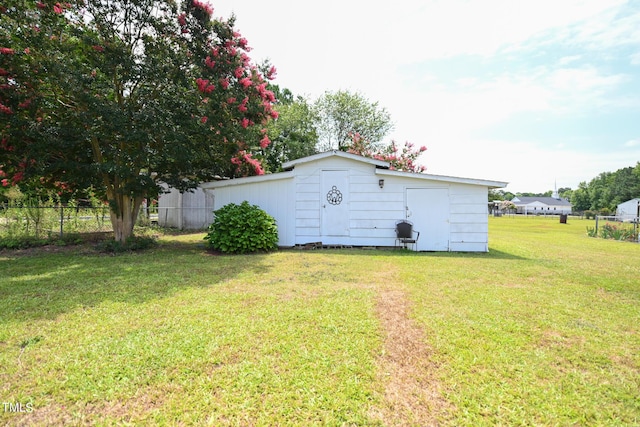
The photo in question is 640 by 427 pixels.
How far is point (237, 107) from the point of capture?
8.03 metres

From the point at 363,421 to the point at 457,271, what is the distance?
4.92 metres

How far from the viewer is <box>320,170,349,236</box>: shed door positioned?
31.1 ft

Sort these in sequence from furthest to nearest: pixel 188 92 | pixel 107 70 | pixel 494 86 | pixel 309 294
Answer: pixel 494 86, pixel 188 92, pixel 107 70, pixel 309 294

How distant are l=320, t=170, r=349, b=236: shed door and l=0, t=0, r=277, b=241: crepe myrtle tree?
2841 mm

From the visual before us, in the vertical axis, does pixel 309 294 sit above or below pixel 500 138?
below

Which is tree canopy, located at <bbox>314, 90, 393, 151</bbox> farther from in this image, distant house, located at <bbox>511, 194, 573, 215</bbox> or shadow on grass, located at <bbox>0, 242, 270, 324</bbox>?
distant house, located at <bbox>511, 194, 573, 215</bbox>

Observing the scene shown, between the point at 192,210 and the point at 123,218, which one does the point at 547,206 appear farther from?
the point at 123,218

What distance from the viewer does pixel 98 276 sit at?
17.4ft

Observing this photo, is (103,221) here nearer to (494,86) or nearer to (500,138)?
(494,86)

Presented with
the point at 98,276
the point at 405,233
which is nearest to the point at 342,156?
the point at 405,233

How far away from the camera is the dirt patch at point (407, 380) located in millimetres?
1926

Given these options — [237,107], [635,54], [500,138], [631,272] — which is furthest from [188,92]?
[500,138]

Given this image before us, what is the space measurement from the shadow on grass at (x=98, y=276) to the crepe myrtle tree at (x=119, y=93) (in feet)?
6.54

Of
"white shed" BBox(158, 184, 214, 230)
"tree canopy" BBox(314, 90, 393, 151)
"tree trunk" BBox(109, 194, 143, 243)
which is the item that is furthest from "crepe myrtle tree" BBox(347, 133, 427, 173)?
"tree trunk" BBox(109, 194, 143, 243)
